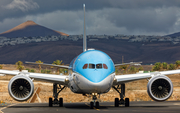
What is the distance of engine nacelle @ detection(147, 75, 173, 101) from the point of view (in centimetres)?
2416

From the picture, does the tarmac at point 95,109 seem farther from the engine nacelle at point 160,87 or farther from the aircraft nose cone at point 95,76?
the aircraft nose cone at point 95,76

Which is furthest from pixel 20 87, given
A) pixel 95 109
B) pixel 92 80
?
pixel 92 80

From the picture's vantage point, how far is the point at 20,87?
24391 millimetres

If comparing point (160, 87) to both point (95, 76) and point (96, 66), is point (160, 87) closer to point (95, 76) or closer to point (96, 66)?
point (96, 66)

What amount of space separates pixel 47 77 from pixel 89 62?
4608 millimetres

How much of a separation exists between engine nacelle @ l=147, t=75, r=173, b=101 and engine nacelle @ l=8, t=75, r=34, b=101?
8.74 metres

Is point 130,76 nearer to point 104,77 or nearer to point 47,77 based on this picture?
point 104,77

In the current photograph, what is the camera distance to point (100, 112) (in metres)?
20.2

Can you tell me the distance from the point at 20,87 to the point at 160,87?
33.9 ft

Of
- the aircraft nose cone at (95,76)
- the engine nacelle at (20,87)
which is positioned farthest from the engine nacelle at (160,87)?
the engine nacelle at (20,87)

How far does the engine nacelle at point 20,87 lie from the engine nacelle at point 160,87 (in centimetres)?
874

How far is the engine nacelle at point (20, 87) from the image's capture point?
2414cm

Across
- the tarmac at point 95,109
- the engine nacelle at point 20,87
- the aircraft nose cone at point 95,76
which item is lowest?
the tarmac at point 95,109

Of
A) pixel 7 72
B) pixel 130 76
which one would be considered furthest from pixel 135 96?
pixel 7 72
